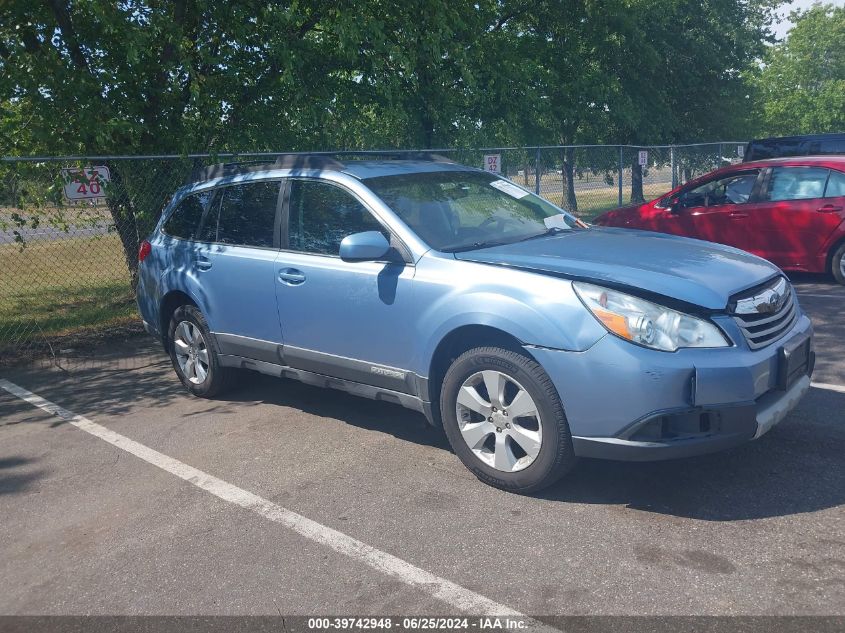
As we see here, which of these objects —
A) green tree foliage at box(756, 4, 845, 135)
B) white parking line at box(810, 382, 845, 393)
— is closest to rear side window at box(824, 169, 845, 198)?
white parking line at box(810, 382, 845, 393)

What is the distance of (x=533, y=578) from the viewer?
3.47m

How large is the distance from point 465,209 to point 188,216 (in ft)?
8.21

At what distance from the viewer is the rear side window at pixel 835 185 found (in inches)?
374

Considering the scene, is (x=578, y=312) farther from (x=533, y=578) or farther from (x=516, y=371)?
(x=533, y=578)

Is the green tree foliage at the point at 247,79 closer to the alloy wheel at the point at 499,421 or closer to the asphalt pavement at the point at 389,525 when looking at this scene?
the asphalt pavement at the point at 389,525

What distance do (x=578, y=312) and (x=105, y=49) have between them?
25.3 ft

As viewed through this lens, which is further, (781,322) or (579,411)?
(781,322)

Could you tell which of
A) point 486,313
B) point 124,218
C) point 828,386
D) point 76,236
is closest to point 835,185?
point 828,386

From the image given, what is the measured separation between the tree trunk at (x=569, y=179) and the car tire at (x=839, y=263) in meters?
7.50

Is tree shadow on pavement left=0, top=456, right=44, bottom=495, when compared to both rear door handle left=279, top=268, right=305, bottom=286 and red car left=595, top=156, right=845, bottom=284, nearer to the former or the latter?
rear door handle left=279, top=268, right=305, bottom=286

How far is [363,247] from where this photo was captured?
4.68 metres

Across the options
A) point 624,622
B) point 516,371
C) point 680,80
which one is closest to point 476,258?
point 516,371

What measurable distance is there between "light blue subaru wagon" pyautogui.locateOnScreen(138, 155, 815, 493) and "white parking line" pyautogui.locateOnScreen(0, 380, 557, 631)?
888 mm

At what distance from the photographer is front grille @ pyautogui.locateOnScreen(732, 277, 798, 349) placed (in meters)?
4.14
